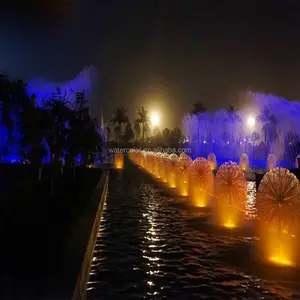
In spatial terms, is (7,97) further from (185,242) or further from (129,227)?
(185,242)

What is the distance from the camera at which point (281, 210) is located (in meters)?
7.25

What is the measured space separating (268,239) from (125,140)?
111m

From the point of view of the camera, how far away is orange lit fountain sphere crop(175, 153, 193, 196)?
18.9 meters

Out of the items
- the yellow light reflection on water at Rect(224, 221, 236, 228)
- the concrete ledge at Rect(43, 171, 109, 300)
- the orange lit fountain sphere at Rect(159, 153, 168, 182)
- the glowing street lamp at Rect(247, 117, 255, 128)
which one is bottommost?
the yellow light reflection on water at Rect(224, 221, 236, 228)

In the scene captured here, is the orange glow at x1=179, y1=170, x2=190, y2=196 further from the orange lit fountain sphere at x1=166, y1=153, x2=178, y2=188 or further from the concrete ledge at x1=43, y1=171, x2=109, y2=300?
the concrete ledge at x1=43, y1=171, x2=109, y2=300

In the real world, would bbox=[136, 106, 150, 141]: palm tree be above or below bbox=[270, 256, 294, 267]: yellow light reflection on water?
above

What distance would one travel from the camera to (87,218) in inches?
353

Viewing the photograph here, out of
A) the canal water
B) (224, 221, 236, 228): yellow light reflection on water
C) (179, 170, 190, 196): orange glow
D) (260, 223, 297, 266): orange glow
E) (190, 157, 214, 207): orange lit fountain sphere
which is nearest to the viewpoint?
the canal water

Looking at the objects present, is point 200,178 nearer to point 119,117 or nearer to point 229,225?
Answer: point 229,225

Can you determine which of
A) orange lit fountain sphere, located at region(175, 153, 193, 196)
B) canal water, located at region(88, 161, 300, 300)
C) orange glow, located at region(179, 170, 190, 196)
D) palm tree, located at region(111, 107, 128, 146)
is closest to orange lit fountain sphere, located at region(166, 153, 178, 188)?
orange lit fountain sphere, located at region(175, 153, 193, 196)

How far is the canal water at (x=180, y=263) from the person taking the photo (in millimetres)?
5760

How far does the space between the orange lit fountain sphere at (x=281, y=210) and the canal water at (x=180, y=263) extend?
52 cm

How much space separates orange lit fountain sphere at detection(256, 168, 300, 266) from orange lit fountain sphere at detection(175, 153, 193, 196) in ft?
34.9

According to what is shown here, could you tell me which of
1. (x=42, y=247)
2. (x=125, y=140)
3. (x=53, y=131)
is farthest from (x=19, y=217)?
(x=125, y=140)
